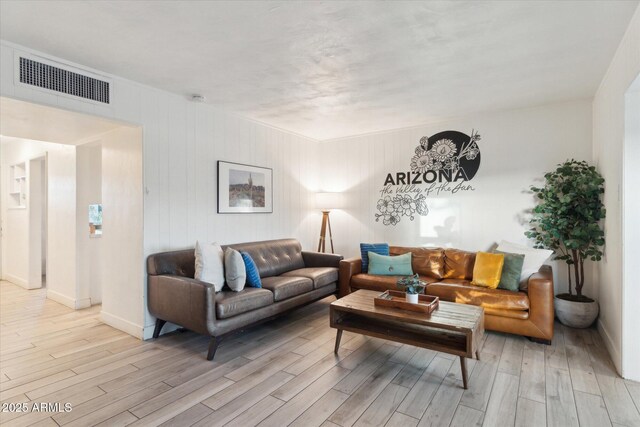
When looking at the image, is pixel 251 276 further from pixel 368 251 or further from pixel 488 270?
pixel 488 270

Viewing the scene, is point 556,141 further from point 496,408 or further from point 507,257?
point 496,408

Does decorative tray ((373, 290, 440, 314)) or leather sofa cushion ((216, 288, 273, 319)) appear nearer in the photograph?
decorative tray ((373, 290, 440, 314))

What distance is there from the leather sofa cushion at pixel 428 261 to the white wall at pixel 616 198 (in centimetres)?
162

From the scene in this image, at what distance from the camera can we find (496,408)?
84.3 inches

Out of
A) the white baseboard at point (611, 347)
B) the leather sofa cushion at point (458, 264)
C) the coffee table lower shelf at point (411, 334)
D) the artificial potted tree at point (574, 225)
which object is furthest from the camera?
the leather sofa cushion at point (458, 264)

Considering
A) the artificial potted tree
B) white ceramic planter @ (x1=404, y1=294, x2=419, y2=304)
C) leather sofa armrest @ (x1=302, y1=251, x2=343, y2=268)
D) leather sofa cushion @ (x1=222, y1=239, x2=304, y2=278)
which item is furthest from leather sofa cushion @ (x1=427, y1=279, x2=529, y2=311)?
leather sofa cushion @ (x1=222, y1=239, x2=304, y2=278)

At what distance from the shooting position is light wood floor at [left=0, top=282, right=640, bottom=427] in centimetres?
206

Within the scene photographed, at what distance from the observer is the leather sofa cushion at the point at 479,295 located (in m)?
3.21

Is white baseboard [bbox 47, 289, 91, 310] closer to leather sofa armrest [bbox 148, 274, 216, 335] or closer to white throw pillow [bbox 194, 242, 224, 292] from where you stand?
leather sofa armrest [bbox 148, 274, 216, 335]

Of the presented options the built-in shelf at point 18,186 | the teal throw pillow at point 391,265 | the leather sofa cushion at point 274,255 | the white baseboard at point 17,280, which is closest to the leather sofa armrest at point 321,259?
the leather sofa cushion at point 274,255

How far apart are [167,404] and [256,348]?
100cm

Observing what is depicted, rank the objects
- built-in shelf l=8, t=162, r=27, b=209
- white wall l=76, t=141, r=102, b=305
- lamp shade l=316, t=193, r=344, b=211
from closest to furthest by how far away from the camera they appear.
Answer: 1. white wall l=76, t=141, r=102, b=305
2. lamp shade l=316, t=193, r=344, b=211
3. built-in shelf l=8, t=162, r=27, b=209

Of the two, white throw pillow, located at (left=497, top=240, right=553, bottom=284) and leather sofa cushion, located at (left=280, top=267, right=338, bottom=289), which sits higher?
white throw pillow, located at (left=497, top=240, right=553, bottom=284)

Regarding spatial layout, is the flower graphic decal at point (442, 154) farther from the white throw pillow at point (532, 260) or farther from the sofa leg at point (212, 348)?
the sofa leg at point (212, 348)
